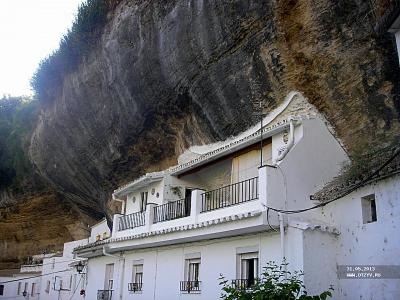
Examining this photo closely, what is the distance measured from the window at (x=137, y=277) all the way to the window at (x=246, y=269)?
5.12m

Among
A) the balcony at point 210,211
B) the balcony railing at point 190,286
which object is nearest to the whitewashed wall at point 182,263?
the balcony railing at point 190,286

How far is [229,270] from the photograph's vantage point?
502 inches

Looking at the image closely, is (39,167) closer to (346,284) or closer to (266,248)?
(266,248)

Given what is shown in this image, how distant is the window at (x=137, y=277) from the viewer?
16.7 metres

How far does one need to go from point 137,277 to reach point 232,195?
16.5 feet

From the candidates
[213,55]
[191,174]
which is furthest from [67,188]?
[213,55]

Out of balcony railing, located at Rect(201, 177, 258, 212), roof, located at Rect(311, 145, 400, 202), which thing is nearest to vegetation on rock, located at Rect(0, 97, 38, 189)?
balcony railing, located at Rect(201, 177, 258, 212)

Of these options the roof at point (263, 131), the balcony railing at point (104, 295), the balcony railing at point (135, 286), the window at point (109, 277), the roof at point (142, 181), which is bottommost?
the balcony railing at point (104, 295)

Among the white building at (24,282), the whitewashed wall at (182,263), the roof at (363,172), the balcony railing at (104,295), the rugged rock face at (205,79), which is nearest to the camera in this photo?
the roof at (363,172)

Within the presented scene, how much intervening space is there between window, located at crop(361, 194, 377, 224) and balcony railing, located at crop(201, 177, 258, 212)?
2.73 meters

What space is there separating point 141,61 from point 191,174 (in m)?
4.44

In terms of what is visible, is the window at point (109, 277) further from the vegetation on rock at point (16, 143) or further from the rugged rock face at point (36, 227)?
the vegetation on rock at point (16, 143)

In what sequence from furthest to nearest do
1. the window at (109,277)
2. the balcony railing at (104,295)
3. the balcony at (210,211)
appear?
the window at (109,277), the balcony railing at (104,295), the balcony at (210,211)

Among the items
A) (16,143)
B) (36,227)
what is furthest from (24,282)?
(16,143)
